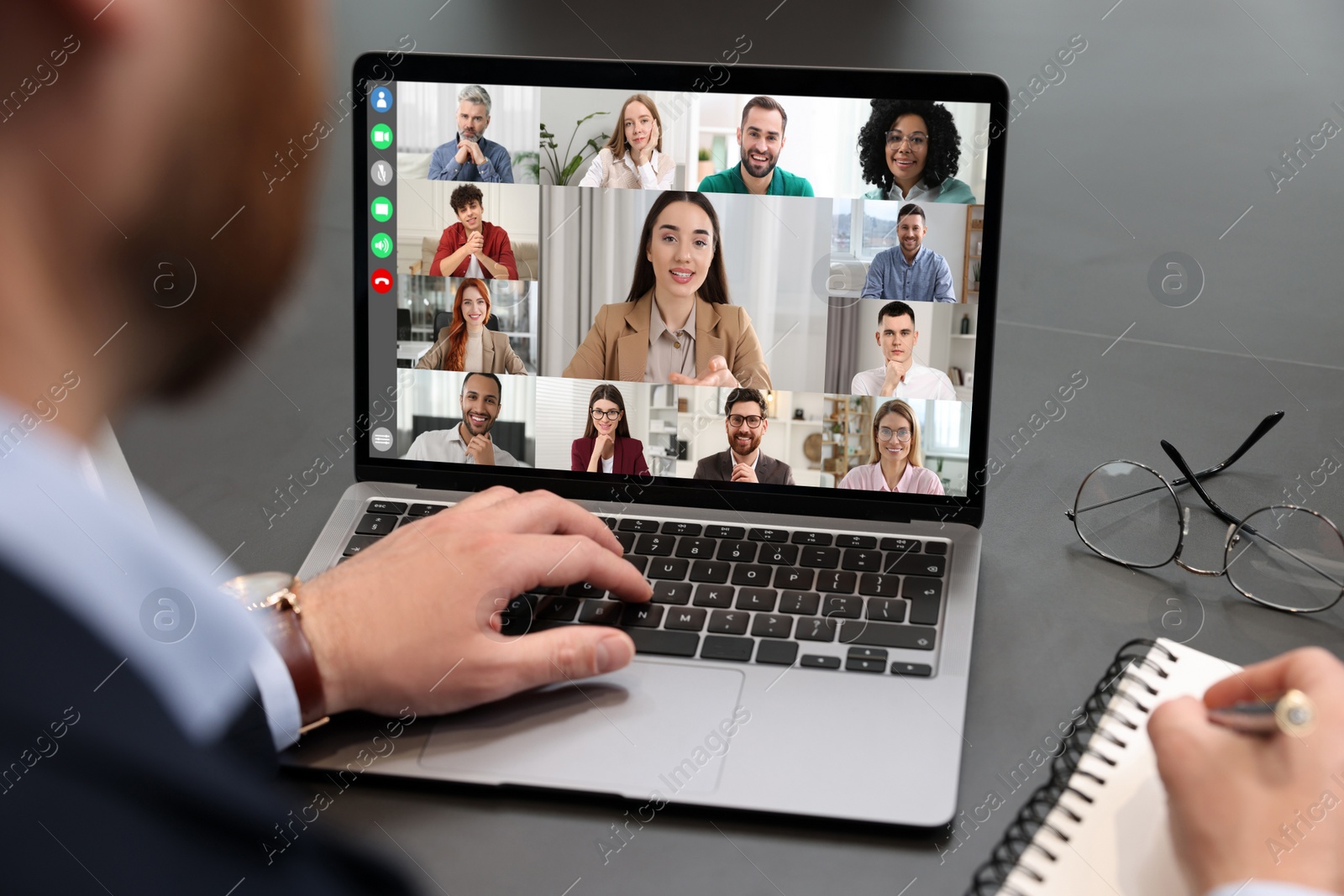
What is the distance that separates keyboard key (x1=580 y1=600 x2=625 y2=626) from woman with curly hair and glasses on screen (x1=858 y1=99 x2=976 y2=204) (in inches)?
13.8

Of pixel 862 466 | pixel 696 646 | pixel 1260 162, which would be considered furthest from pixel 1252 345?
pixel 696 646

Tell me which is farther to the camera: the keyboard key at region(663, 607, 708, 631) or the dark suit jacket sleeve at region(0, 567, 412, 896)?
the keyboard key at region(663, 607, 708, 631)

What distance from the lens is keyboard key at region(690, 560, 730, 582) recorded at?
2.38 ft

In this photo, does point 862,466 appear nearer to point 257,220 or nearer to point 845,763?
point 845,763

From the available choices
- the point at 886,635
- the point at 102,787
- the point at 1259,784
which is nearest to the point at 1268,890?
the point at 1259,784

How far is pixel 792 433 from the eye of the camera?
788mm

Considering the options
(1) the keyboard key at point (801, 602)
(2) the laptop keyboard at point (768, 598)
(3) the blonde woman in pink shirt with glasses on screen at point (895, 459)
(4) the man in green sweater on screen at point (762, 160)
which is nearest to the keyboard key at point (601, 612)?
(2) the laptop keyboard at point (768, 598)

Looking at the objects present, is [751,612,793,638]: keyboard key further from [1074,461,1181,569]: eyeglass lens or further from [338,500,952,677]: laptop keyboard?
[1074,461,1181,569]: eyeglass lens

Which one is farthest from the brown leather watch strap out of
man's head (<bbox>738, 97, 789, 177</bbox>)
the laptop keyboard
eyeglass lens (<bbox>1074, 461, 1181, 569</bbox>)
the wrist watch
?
eyeglass lens (<bbox>1074, 461, 1181, 569</bbox>)

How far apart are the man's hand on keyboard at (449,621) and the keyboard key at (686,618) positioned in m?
0.03

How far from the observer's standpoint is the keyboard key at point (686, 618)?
68cm

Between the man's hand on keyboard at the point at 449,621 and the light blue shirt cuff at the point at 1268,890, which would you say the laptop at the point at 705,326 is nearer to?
the man's hand on keyboard at the point at 449,621

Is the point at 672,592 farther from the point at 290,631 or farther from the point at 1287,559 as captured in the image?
the point at 1287,559

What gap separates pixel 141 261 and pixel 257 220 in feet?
0.17
